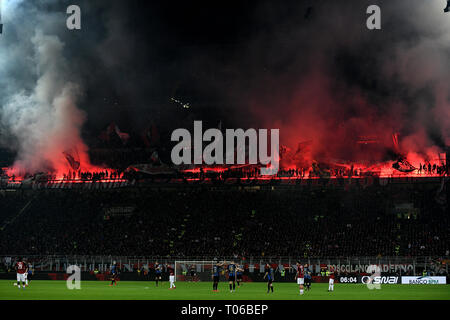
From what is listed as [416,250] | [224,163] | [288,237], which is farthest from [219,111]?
[416,250]

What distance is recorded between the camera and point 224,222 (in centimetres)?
7156

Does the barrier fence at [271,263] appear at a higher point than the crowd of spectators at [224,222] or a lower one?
lower

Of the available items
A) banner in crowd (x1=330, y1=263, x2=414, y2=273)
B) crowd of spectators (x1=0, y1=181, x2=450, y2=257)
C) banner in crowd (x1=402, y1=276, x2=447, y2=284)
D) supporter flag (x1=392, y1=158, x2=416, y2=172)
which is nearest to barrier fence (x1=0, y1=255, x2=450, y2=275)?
banner in crowd (x1=330, y1=263, x2=414, y2=273)

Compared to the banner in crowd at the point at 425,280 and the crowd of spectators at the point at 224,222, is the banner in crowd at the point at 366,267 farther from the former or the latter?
the crowd of spectators at the point at 224,222

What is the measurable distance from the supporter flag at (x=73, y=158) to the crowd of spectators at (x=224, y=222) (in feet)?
12.8

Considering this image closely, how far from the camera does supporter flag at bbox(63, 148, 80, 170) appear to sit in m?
81.4

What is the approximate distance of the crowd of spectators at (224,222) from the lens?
2571 inches

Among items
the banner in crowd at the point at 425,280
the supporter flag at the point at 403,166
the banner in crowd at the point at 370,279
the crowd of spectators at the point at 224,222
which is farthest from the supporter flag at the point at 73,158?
the banner in crowd at the point at 425,280

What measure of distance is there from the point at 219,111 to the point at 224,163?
6.70 m

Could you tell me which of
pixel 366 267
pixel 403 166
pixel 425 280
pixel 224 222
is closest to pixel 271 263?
pixel 366 267

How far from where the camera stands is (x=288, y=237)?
6744cm

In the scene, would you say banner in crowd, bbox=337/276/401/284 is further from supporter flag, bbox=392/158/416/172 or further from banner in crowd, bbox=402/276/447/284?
supporter flag, bbox=392/158/416/172

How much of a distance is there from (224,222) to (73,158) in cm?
2325

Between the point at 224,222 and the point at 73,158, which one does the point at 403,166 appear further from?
the point at 73,158
